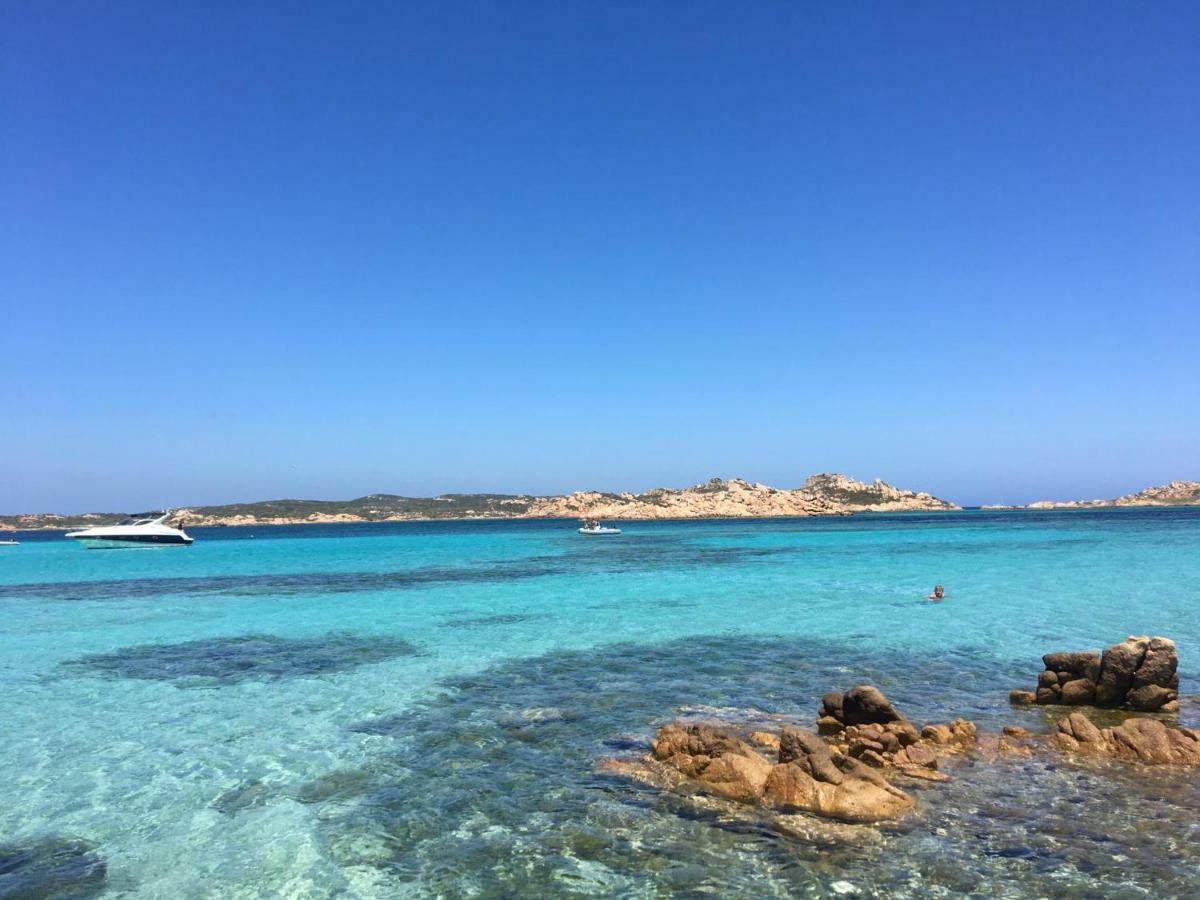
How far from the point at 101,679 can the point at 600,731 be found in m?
13.6

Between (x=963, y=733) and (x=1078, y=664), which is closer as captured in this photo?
(x=963, y=733)

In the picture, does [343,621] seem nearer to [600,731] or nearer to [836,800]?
[600,731]

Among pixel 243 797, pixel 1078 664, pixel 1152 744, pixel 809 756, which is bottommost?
pixel 243 797

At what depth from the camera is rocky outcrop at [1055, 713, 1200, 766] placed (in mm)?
11203

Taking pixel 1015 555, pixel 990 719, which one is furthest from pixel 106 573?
pixel 1015 555

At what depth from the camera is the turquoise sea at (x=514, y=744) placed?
27.5 feet

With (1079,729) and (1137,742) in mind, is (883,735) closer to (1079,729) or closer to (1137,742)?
(1079,729)

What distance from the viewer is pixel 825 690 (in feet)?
53.1

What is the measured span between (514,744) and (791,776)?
16.6 ft

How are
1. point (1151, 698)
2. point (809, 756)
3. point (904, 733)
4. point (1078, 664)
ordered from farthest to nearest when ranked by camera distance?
1. point (1078, 664)
2. point (1151, 698)
3. point (904, 733)
4. point (809, 756)

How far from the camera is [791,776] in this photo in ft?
32.8

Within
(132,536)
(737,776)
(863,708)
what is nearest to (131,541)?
(132,536)

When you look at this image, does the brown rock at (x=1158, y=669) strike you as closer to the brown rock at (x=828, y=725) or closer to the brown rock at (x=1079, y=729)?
the brown rock at (x=1079, y=729)

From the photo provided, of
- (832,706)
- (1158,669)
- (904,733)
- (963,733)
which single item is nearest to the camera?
(904,733)
